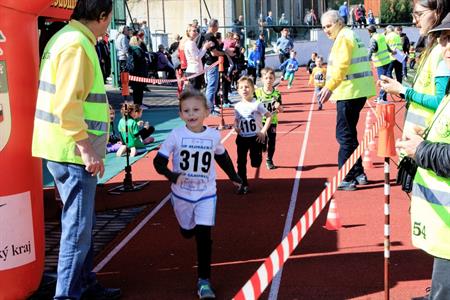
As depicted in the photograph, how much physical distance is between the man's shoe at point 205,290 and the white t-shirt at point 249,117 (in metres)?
3.75

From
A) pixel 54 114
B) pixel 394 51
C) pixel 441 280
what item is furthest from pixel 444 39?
pixel 394 51

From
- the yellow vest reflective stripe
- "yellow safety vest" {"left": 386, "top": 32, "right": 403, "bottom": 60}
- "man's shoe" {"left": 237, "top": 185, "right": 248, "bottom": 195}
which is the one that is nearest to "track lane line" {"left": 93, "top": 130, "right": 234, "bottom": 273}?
"man's shoe" {"left": 237, "top": 185, "right": 248, "bottom": 195}

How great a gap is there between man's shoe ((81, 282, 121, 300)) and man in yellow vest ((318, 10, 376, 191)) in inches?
156

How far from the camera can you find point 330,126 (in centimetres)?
1489

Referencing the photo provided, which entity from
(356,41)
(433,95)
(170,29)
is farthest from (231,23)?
(433,95)

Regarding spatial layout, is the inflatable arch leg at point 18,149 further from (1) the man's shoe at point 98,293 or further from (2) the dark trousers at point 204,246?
(2) the dark trousers at point 204,246

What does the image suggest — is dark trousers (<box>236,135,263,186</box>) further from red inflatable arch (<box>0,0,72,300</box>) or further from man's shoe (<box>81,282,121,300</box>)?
red inflatable arch (<box>0,0,72,300</box>)

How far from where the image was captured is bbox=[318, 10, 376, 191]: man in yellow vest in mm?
8109

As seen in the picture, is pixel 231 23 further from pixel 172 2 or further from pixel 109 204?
pixel 109 204

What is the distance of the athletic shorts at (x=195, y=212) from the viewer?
5059 millimetres

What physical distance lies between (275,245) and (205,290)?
153 cm

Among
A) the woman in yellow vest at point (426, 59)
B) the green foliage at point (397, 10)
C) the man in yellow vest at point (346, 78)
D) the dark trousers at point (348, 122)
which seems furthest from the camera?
the green foliage at point (397, 10)

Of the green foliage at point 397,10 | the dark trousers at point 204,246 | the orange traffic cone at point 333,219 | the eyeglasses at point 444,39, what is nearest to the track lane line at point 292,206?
the orange traffic cone at point 333,219

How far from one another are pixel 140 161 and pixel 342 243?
548cm
